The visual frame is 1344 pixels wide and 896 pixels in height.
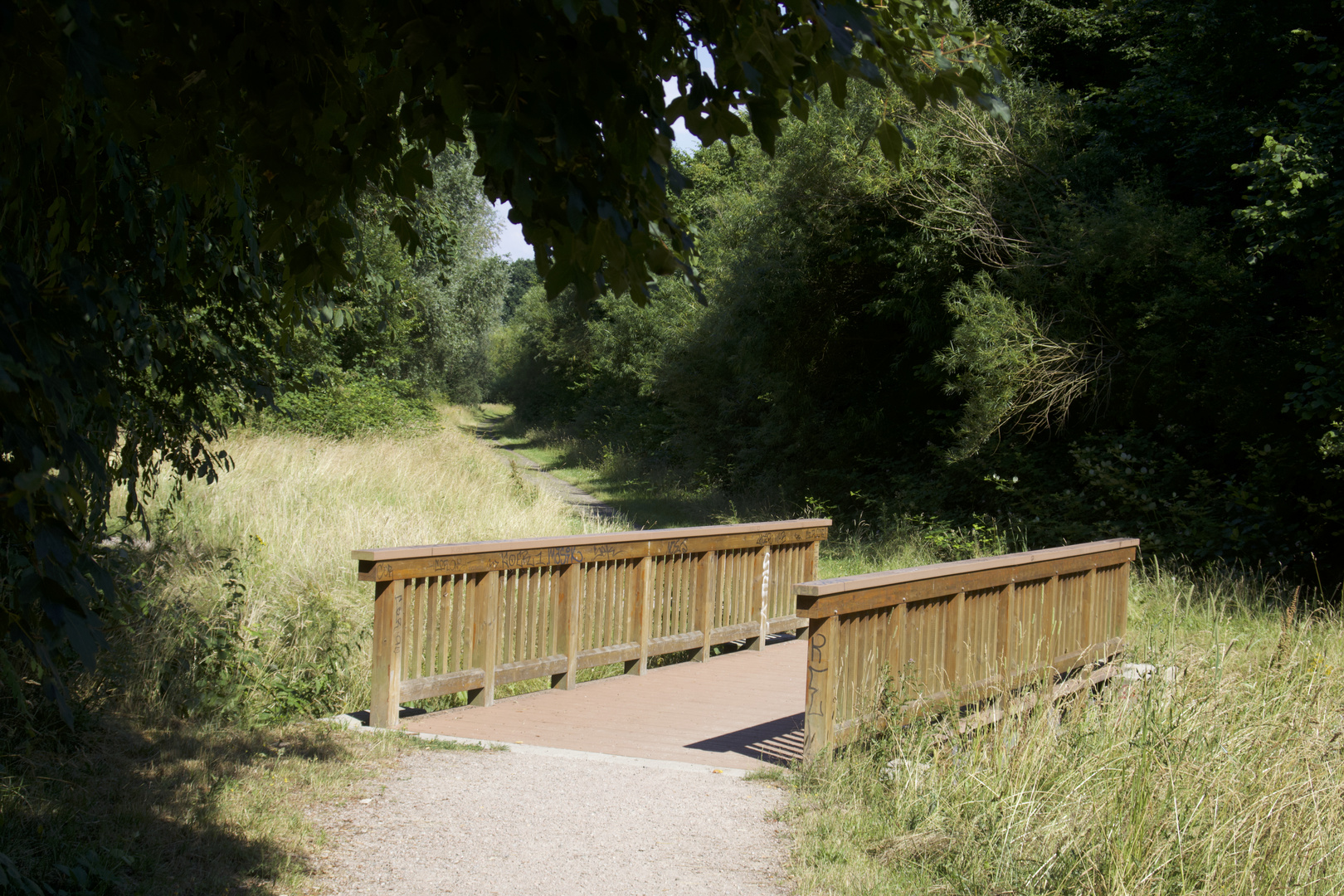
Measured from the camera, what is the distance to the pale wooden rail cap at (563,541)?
6180 mm

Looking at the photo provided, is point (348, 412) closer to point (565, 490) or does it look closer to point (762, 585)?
point (565, 490)

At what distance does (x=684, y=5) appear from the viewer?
2.61 metres

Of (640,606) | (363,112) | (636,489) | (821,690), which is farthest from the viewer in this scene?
(636,489)

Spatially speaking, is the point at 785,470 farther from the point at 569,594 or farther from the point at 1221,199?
the point at 569,594

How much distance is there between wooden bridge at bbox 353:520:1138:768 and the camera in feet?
19.1

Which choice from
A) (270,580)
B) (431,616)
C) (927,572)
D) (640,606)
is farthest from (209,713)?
(927,572)

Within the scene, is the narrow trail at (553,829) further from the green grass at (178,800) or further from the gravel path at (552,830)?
the green grass at (178,800)

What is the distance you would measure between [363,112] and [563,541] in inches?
188

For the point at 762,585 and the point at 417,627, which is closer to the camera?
the point at 417,627

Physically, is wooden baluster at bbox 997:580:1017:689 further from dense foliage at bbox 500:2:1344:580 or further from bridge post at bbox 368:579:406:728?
dense foliage at bbox 500:2:1344:580

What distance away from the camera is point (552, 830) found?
4.66 meters

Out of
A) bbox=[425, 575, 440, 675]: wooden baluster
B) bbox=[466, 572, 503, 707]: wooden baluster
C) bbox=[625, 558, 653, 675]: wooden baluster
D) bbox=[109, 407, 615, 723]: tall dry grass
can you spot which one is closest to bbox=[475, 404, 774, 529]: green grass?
bbox=[109, 407, 615, 723]: tall dry grass

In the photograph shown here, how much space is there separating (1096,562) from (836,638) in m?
3.65

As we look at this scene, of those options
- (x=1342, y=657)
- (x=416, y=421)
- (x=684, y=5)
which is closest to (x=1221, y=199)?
(x=1342, y=657)
